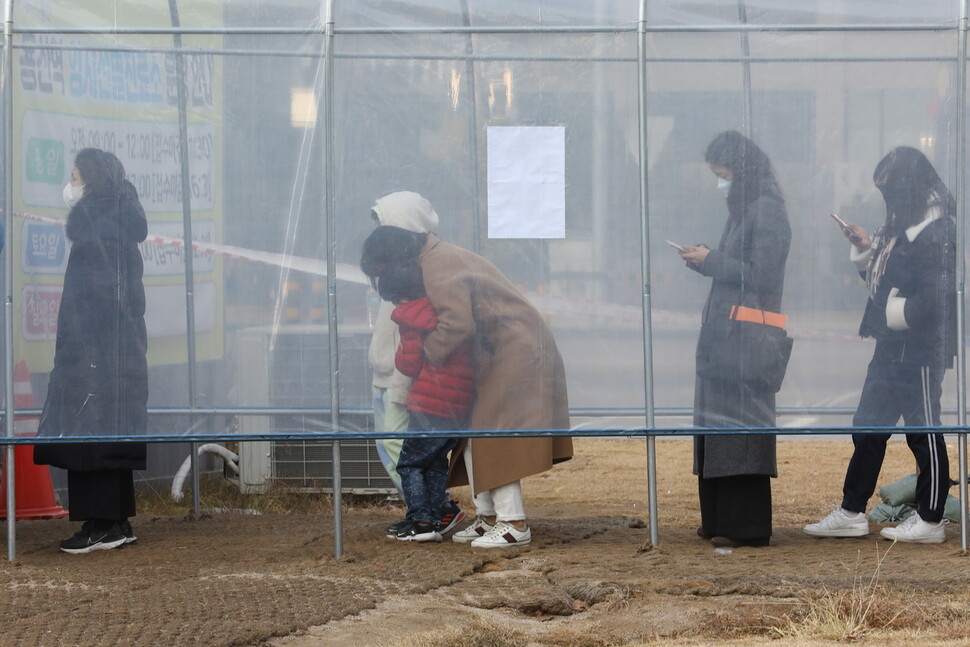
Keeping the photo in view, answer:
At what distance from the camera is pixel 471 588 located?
16.6ft

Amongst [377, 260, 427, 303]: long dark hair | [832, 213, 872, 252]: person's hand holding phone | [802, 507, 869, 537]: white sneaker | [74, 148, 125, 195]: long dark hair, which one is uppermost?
[74, 148, 125, 195]: long dark hair

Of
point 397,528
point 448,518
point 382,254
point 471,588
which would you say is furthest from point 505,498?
point 382,254

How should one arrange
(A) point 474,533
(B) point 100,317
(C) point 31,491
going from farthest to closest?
(C) point 31,491, (A) point 474,533, (B) point 100,317

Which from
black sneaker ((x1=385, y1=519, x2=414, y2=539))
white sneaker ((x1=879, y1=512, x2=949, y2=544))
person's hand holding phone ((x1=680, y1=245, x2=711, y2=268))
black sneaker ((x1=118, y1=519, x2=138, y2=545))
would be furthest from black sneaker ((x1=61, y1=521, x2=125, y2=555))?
white sneaker ((x1=879, y1=512, x2=949, y2=544))

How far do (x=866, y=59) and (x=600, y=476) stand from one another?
182 inches

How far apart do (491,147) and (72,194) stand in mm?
1759

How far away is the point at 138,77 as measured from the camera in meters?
5.55

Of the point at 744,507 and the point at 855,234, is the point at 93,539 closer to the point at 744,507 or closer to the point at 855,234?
the point at 744,507

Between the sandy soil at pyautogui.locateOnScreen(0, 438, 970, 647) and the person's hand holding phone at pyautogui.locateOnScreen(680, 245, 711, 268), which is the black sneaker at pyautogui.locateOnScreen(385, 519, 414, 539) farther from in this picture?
the person's hand holding phone at pyautogui.locateOnScreen(680, 245, 711, 268)

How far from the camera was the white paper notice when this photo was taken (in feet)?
18.0

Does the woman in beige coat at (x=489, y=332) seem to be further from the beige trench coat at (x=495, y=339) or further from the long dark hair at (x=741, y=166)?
the long dark hair at (x=741, y=166)

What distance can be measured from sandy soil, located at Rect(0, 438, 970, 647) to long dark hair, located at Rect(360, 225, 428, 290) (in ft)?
4.00

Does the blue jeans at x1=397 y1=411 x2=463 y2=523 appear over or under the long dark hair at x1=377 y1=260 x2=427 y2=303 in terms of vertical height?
under

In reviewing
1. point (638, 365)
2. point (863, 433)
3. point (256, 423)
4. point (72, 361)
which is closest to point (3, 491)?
point (72, 361)
